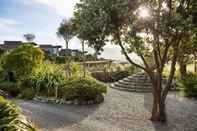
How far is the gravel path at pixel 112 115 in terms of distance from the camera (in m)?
7.78

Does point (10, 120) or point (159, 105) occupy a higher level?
point (10, 120)

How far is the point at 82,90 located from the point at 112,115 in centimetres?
249

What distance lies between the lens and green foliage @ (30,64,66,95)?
12234 millimetres

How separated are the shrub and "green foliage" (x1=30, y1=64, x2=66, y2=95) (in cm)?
24

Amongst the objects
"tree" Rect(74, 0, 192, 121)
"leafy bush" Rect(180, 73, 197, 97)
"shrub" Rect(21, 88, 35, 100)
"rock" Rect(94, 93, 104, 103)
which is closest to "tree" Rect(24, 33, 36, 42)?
"shrub" Rect(21, 88, 35, 100)

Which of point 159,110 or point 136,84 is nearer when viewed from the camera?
point 159,110

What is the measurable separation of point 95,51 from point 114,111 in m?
2.93

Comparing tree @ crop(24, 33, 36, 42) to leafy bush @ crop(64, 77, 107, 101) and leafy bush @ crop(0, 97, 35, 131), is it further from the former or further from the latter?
leafy bush @ crop(0, 97, 35, 131)

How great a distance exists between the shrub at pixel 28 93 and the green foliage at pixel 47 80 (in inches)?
9.3

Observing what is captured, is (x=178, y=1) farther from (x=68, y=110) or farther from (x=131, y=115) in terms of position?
(x=68, y=110)

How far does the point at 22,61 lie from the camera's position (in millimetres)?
14008

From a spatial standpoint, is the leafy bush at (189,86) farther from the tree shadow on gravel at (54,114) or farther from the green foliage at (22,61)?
the green foliage at (22,61)

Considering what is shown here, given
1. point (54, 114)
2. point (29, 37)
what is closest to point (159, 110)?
point (54, 114)

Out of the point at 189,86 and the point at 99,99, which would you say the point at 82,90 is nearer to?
the point at 99,99
